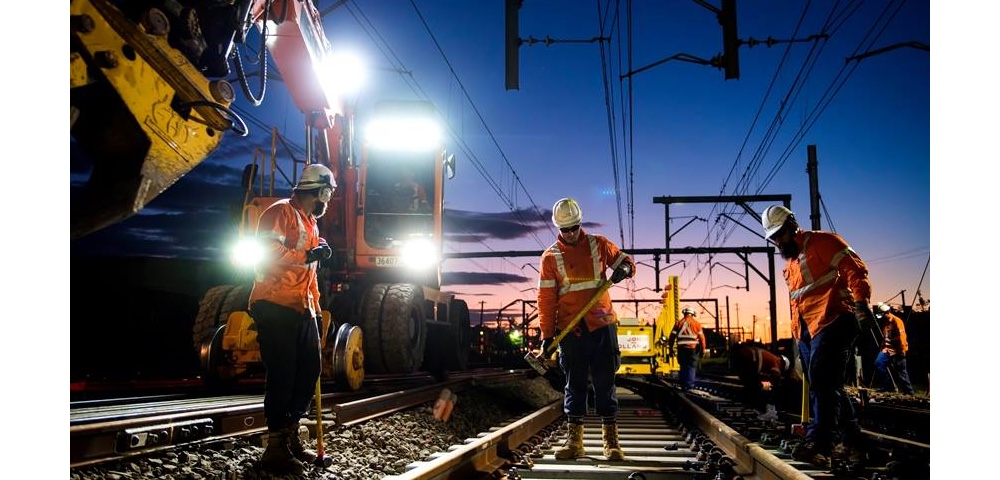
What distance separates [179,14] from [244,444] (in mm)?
2840

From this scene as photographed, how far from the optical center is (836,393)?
4352 millimetres

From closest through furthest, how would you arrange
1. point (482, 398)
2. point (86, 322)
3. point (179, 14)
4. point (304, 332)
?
point (179, 14), point (304, 332), point (482, 398), point (86, 322)

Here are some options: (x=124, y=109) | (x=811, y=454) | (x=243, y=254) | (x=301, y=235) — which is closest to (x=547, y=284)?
(x=301, y=235)

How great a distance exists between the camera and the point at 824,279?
442cm

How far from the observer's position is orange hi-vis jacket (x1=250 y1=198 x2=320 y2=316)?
3.86 metres

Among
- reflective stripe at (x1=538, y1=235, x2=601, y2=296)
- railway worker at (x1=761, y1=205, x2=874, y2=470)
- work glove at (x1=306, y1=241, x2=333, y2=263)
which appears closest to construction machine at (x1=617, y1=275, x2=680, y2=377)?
railway worker at (x1=761, y1=205, x2=874, y2=470)

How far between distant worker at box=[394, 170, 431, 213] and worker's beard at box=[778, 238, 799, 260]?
5348 millimetres

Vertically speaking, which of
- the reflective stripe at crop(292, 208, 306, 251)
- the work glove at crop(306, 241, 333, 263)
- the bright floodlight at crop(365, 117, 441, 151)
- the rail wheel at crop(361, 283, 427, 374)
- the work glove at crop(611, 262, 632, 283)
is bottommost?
the rail wheel at crop(361, 283, 427, 374)

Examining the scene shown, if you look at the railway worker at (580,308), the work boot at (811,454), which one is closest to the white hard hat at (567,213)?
the railway worker at (580,308)

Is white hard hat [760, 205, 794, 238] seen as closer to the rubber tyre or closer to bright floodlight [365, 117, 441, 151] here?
bright floodlight [365, 117, 441, 151]

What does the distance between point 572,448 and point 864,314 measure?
2034 millimetres

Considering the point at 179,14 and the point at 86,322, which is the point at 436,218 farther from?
the point at 86,322
